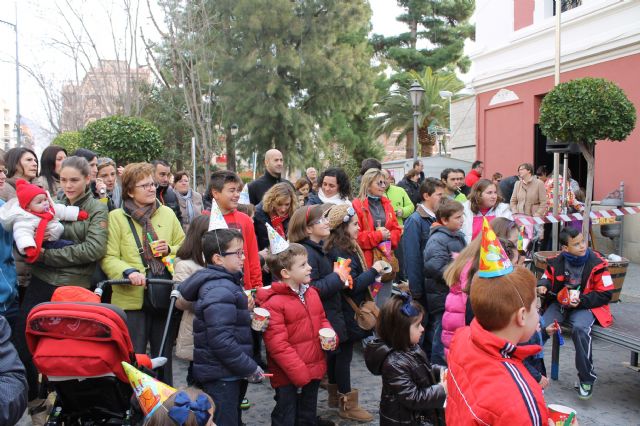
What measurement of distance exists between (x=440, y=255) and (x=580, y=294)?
1.38m

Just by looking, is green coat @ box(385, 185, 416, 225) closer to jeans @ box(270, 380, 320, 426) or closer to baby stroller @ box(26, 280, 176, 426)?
jeans @ box(270, 380, 320, 426)

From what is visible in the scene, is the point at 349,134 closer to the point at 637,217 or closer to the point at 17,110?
the point at 17,110

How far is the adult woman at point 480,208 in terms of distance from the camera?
20.4ft

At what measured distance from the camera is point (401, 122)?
3394 cm

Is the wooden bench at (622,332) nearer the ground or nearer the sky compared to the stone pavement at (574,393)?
nearer the sky

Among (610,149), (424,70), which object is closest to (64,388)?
(610,149)

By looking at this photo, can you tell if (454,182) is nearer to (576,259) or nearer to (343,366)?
(576,259)

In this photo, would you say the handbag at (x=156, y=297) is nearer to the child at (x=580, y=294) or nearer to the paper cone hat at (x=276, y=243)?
the paper cone hat at (x=276, y=243)

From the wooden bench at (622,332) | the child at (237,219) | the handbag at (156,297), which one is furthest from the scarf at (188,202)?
the wooden bench at (622,332)

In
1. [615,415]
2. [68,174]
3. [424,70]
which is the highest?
[424,70]

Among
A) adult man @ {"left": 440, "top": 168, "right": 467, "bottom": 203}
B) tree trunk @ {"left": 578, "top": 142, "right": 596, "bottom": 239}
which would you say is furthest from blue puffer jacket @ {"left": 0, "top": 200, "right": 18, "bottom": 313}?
tree trunk @ {"left": 578, "top": 142, "right": 596, "bottom": 239}

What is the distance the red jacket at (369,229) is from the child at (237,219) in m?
1.37

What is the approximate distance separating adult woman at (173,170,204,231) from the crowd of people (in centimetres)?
129

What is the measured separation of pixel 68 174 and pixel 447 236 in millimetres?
3222
